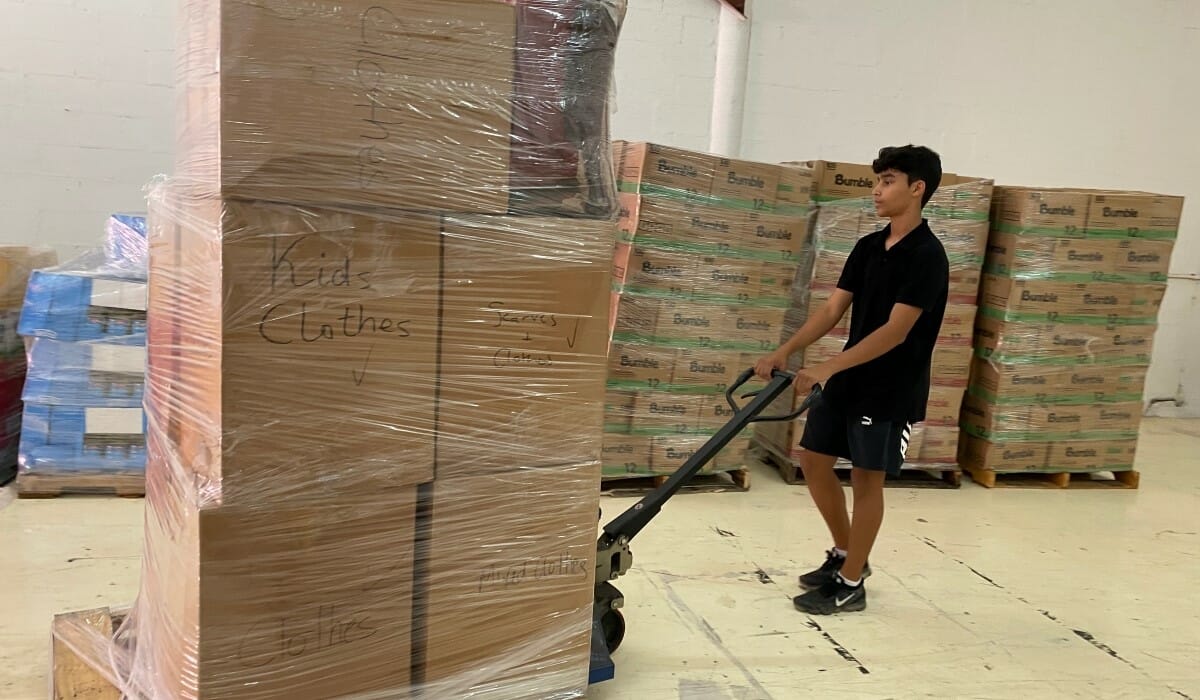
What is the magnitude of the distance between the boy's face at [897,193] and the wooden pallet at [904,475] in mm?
1987

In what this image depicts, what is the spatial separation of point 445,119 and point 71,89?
3647 mm

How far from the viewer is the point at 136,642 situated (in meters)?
2.04

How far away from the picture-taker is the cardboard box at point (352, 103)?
152 cm

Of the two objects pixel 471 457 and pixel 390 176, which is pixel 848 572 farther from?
pixel 390 176

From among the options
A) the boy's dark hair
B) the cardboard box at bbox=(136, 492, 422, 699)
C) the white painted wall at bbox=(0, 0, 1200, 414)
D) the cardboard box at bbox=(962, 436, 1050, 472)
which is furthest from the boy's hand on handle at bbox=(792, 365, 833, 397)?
the white painted wall at bbox=(0, 0, 1200, 414)

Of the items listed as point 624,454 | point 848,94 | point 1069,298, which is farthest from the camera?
point 848,94

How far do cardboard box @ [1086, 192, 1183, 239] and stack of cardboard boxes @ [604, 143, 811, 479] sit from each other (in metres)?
1.54

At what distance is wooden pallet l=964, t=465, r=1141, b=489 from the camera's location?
4676mm

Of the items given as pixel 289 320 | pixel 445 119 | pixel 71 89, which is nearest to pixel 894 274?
pixel 445 119

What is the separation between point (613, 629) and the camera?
94.1 inches

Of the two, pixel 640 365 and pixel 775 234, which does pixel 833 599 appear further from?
pixel 775 234

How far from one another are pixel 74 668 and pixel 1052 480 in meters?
4.66

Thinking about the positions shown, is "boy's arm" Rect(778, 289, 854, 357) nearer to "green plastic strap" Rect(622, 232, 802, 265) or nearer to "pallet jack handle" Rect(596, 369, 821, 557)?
"pallet jack handle" Rect(596, 369, 821, 557)

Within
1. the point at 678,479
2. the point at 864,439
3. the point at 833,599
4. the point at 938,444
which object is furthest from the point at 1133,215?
the point at 678,479
